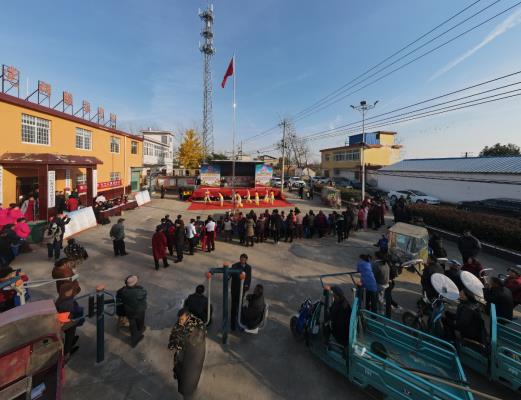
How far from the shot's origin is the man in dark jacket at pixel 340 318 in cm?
425

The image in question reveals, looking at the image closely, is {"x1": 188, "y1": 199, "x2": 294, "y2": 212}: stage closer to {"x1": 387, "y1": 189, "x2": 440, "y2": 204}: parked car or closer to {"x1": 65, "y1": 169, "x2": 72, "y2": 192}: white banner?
{"x1": 65, "y1": 169, "x2": 72, "y2": 192}: white banner

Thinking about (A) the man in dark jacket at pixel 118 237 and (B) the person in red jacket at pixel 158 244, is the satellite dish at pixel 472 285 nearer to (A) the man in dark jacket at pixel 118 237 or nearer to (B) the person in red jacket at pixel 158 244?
(B) the person in red jacket at pixel 158 244

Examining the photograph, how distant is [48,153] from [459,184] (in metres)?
34.0

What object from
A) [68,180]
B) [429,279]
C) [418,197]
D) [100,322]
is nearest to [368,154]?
[418,197]

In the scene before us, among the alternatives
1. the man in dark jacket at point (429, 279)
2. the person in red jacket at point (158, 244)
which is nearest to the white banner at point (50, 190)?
the person in red jacket at point (158, 244)

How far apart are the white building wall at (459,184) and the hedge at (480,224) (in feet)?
35.0

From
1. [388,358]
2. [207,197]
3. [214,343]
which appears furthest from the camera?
[207,197]

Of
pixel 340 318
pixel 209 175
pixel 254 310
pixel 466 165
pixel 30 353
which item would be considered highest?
pixel 466 165

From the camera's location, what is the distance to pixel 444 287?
5.50 metres

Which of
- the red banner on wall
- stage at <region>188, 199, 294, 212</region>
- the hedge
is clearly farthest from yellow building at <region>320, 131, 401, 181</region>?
the red banner on wall

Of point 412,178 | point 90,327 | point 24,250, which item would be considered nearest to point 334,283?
point 90,327

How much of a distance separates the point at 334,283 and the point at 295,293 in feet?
5.17

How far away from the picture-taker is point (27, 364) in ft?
10.2

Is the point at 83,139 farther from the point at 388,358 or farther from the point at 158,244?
the point at 388,358
